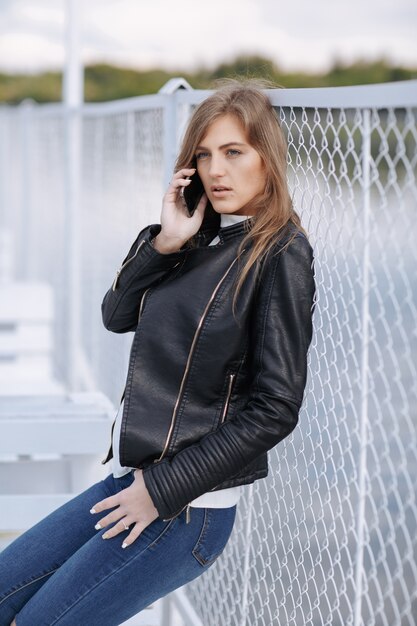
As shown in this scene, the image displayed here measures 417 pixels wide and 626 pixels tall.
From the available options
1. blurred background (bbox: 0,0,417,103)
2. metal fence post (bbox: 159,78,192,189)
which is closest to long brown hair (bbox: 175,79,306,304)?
metal fence post (bbox: 159,78,192,189)

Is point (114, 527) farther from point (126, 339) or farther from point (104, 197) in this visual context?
point (104, 197)

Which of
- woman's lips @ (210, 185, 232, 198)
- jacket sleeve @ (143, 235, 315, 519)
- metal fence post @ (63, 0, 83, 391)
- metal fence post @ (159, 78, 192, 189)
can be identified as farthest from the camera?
metal fence post @ (63, 0, 83, 391)

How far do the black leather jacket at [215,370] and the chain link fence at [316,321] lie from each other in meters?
0.11

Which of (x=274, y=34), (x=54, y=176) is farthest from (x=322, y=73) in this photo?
(x=54, y=176)

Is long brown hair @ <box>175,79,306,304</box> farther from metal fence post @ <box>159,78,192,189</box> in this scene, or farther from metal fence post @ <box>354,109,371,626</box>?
metal fence post @ <box>159,78,192,189</box>

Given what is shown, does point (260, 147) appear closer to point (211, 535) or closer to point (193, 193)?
point (193, 193)

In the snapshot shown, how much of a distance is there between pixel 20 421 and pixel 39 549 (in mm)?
849

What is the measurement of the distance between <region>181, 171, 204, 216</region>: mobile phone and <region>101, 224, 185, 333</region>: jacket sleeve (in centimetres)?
10

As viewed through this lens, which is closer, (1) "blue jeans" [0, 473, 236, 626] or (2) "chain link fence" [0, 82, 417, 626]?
(2) "chain link fence" [0, 82, 417, 626]

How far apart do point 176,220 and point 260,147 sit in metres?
0.24

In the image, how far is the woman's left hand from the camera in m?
2.18

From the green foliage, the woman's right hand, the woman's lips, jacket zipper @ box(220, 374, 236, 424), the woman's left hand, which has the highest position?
the green foliage

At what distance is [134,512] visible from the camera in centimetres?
218

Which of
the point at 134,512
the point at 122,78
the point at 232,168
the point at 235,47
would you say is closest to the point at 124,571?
the point at 134,512
